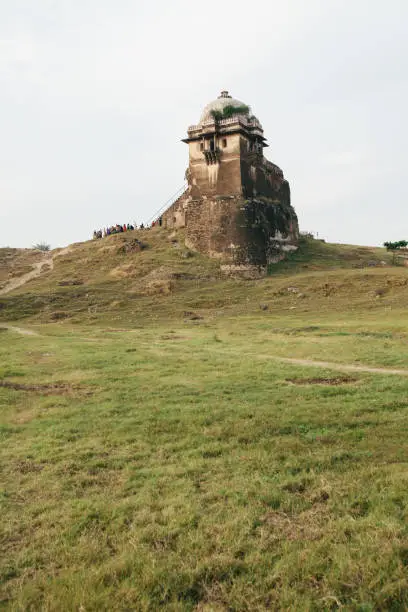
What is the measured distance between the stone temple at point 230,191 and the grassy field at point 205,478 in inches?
1121

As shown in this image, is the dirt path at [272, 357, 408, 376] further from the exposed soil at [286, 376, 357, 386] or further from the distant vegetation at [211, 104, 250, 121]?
the distant vegetation at [211, 104, 250, 121]

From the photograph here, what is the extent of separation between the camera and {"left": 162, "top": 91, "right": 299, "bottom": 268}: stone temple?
47438mm

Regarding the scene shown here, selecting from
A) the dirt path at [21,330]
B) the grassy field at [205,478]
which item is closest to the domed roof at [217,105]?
the dirt path at [21,330]

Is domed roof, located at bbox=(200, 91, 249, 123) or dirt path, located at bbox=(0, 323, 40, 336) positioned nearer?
dirt path, located at bbox=(0, 323, 40, 336)

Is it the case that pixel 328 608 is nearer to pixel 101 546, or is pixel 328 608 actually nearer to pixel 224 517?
pixel 224 517

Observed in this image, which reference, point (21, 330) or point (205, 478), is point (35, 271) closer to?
point (21, 330)

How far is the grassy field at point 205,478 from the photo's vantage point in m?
4.66

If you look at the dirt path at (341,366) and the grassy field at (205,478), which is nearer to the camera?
the grassy field at (205,478)

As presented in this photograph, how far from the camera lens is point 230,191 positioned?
49.4m

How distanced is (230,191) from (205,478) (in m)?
44.7

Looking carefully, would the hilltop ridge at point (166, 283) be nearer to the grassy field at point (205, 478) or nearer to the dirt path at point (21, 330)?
the dirt path at point (21, 330)

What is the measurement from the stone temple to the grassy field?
2846 cm

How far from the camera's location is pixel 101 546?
5457 millimetres

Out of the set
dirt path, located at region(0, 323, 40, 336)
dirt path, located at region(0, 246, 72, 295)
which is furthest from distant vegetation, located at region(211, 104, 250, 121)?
dirt path, located at region(0, 323, 40, 336)
